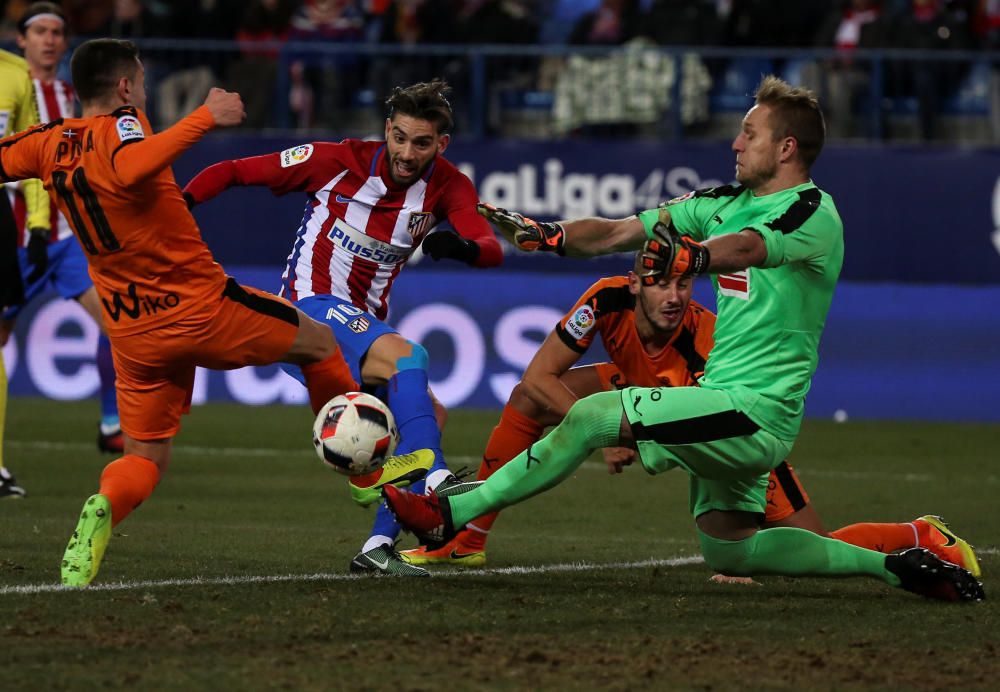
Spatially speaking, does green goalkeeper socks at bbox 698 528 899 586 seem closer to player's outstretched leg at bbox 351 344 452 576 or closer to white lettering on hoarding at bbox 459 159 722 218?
player's outstretched leg at bbox 351 344 452 576

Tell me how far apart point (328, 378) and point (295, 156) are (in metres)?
1.21

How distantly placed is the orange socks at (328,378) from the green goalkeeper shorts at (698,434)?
145 cm

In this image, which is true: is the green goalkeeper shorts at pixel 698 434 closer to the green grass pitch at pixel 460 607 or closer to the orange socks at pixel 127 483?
the green grass pitch at pixel 460 607

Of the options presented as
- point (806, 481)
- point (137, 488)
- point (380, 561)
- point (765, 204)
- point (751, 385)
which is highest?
point (765, 204)

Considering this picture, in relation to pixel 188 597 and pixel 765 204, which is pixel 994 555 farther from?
pixel 188 597

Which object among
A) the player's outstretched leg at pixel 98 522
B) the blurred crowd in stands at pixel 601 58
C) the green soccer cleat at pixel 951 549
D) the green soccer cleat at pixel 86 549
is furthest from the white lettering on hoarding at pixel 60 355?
the green soccer cleat at pixel 951 549

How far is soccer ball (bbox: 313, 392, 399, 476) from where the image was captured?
6.61m

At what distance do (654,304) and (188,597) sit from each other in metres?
2.47

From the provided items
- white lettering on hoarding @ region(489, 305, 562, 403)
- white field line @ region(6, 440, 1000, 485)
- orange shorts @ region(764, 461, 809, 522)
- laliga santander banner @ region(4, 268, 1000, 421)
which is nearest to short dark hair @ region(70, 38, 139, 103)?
orange shorts @ region(764, 461, 809, 522)

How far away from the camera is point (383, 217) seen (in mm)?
7766

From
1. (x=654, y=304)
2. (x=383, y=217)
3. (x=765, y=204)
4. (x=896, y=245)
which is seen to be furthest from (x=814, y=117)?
(x=896, y=245)

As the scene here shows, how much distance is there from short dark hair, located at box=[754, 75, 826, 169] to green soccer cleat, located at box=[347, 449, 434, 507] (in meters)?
1.89

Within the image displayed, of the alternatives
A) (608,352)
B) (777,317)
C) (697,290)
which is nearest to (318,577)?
(608,352)

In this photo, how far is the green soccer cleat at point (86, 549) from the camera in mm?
6211
